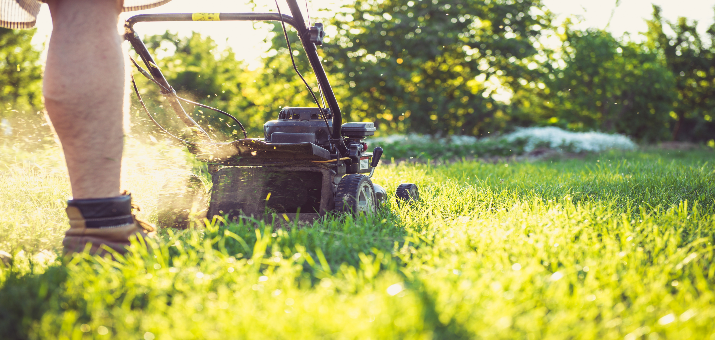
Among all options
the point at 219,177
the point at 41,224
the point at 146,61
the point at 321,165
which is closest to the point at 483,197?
the point at 321,165

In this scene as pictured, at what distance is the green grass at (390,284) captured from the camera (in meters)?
1.06

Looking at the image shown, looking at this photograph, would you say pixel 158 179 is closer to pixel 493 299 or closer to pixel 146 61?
pixel 146 61

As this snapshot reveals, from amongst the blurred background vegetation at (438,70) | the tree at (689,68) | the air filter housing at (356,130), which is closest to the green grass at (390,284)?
the air filter housing at (356,130)

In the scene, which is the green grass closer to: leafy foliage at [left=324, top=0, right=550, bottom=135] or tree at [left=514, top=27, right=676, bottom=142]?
leafy foliage at [left=324, top=0, right=550, bottom=135]

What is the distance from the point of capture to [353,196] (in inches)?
88.6

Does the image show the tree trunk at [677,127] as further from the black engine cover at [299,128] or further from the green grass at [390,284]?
the black engine cover at [299,128]

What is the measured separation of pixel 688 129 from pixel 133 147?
58.1 feet

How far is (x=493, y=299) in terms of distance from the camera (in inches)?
46.9

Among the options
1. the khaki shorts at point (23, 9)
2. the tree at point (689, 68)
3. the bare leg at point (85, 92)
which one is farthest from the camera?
the tree at point (689, 68)

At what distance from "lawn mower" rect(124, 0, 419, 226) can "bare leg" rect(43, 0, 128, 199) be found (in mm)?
645

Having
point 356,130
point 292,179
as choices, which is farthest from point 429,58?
point 292,179

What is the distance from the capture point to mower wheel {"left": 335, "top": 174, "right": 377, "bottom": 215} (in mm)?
2236

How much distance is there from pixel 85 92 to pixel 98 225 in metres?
0.40

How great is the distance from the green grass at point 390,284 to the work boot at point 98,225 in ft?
0.22
